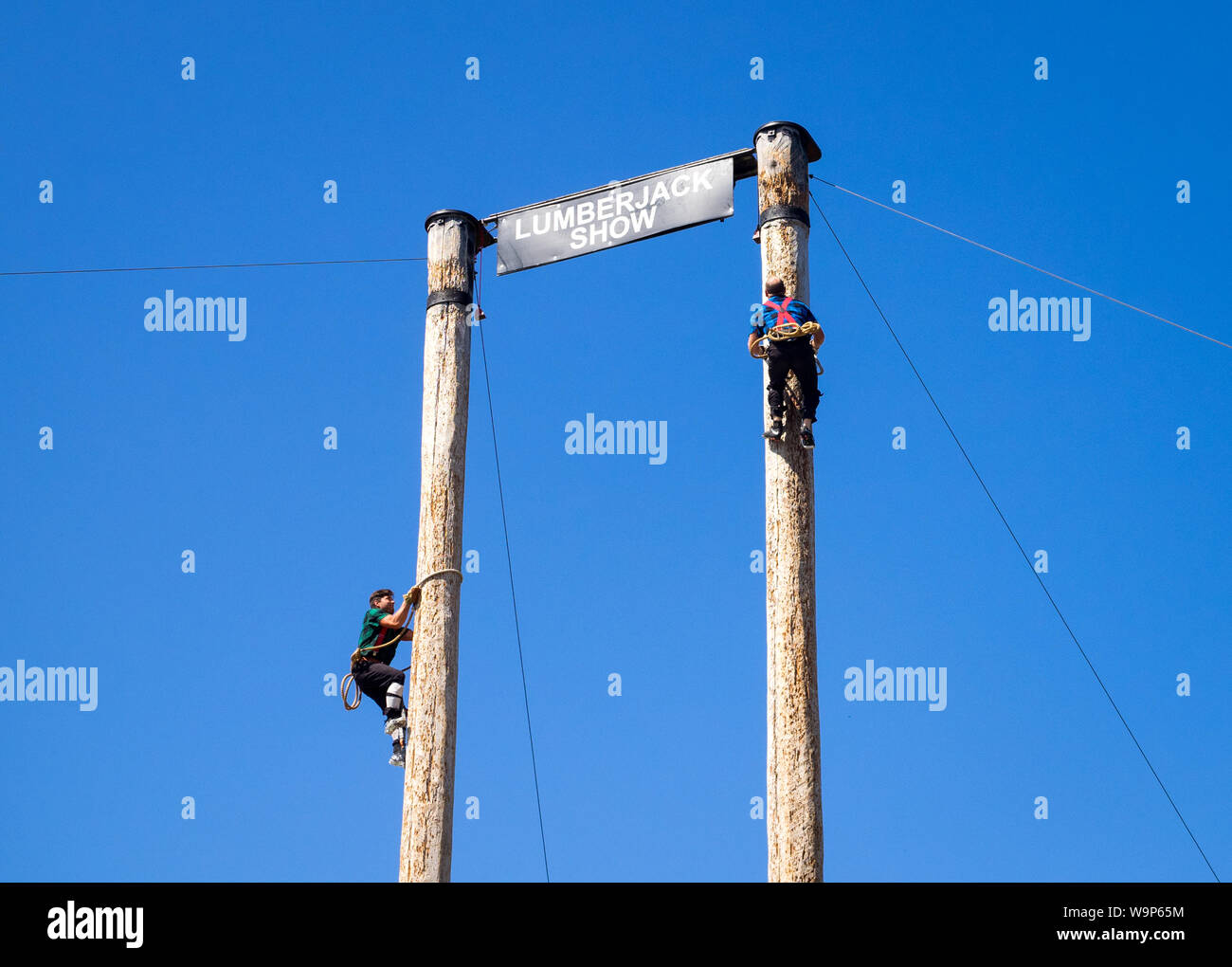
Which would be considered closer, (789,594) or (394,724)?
(789,594)

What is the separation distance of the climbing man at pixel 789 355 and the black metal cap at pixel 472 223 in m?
2.37

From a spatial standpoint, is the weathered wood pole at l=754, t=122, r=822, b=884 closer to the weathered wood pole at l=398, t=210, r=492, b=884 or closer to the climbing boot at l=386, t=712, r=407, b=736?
the weathered wood pole at l=398, t=210, r=492, b=884

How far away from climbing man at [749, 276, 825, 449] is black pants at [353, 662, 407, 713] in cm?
313

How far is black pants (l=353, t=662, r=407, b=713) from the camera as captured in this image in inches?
361

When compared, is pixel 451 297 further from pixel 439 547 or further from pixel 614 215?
pixel 439 547

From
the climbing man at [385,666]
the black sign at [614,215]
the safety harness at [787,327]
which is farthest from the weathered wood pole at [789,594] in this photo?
the climbing man at [385,666]

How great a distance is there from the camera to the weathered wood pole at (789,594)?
6930mm

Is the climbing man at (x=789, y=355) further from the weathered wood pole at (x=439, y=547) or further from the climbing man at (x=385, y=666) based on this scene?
the climbing man at (x=385, y=666)

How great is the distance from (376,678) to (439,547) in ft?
3.93

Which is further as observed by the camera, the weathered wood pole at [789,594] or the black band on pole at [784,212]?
the black band on pole at [784,212]

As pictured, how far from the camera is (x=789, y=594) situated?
23.9 feet

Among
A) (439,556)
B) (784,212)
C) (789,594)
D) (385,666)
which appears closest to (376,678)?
(385,666)
